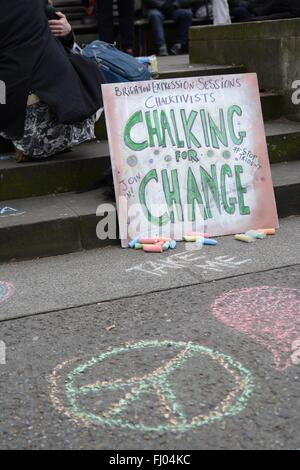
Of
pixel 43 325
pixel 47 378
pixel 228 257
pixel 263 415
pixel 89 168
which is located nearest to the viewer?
pixel 263 415

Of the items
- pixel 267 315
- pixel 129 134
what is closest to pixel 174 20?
pixel 129 134

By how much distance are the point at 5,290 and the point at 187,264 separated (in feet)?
3.44

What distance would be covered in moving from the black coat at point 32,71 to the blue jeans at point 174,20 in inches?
177

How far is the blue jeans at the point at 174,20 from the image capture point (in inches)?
335

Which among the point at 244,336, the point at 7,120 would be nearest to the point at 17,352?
the point at 244,336

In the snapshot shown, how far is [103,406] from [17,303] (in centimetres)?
109

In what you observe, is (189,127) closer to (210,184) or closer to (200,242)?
(210,184)

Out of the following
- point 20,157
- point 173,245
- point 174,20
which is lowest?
point 173,245

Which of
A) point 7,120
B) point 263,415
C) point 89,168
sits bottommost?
point 263,415

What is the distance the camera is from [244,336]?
112 inches

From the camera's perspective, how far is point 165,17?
887 cm

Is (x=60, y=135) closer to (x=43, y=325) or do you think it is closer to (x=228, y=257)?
(x=228, y=257)

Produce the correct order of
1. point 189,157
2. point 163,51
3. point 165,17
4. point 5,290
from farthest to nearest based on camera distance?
point 165,17, point 163,51, point 189,157, point 5,290


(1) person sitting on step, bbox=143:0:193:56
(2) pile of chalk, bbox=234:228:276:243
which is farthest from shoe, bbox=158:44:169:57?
(2) pile of chalk, bbox=234:228:276:243
